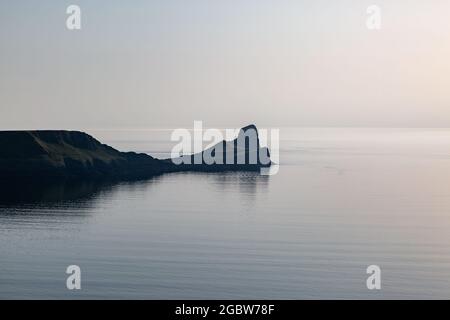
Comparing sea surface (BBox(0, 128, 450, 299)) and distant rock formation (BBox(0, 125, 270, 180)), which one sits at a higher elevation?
distant rock formation (BBox(0, 125, 270, 180))

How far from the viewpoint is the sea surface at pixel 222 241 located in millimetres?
47875

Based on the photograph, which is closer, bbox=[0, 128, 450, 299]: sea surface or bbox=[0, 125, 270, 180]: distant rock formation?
bbox=[0, 128, 450, 299]: sea surface

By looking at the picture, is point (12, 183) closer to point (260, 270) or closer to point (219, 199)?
point (219, 199)

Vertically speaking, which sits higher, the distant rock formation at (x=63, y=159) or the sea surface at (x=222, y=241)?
the distant rock formation at (x=63, y=159)

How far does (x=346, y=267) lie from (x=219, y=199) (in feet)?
197

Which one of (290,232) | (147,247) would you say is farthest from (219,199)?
(147,247)

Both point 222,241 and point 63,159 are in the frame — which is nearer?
point 222,241

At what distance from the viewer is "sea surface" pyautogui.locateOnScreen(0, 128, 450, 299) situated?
47875 mm

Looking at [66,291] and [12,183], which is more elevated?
[12,183]

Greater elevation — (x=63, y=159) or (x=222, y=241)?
(x=63, y=159)

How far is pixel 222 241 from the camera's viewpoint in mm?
70000

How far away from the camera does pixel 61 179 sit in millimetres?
138000

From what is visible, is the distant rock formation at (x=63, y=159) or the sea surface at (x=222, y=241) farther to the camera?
the distant rock formation at (x=63, y=159)
